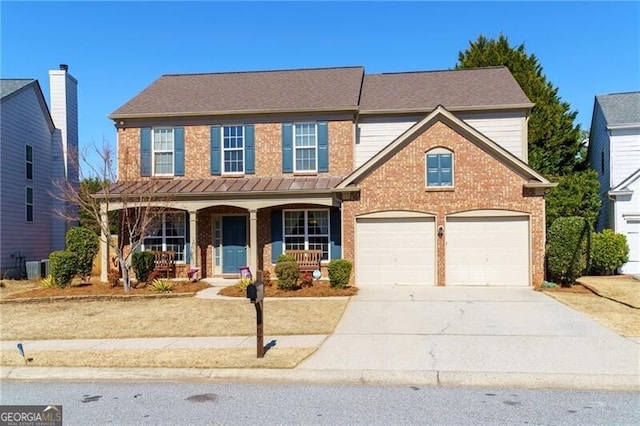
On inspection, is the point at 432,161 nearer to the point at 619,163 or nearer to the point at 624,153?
the point at 619,163

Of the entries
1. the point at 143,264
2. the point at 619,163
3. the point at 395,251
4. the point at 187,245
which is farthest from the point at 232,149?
the point at 619,163

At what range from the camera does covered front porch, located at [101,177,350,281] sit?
1767 cm

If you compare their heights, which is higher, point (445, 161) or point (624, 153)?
point (624, 153)

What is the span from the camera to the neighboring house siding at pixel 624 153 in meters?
22.1

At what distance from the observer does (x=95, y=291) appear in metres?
15.6

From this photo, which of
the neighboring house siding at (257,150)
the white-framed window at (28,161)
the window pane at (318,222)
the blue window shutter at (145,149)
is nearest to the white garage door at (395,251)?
the window pane at (318,222)

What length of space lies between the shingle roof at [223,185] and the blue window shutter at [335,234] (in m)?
1.17

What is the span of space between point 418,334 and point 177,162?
41.9 ft

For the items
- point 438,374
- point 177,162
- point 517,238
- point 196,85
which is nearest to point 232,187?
point 177,162

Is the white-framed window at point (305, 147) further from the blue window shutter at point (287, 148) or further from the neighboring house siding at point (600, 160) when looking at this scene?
the neighboring house siding at point (600, 160)

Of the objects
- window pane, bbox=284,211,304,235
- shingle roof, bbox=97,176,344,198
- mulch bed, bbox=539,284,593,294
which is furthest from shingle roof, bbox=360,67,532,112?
mulch bed, bbox=539,284,593,294

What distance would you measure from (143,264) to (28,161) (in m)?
9.86

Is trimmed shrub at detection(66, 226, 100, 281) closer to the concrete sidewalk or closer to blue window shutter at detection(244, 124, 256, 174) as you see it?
blue window shutter at detection(244, 124, 256, 174)

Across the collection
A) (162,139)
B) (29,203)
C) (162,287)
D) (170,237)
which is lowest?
(162,287)
